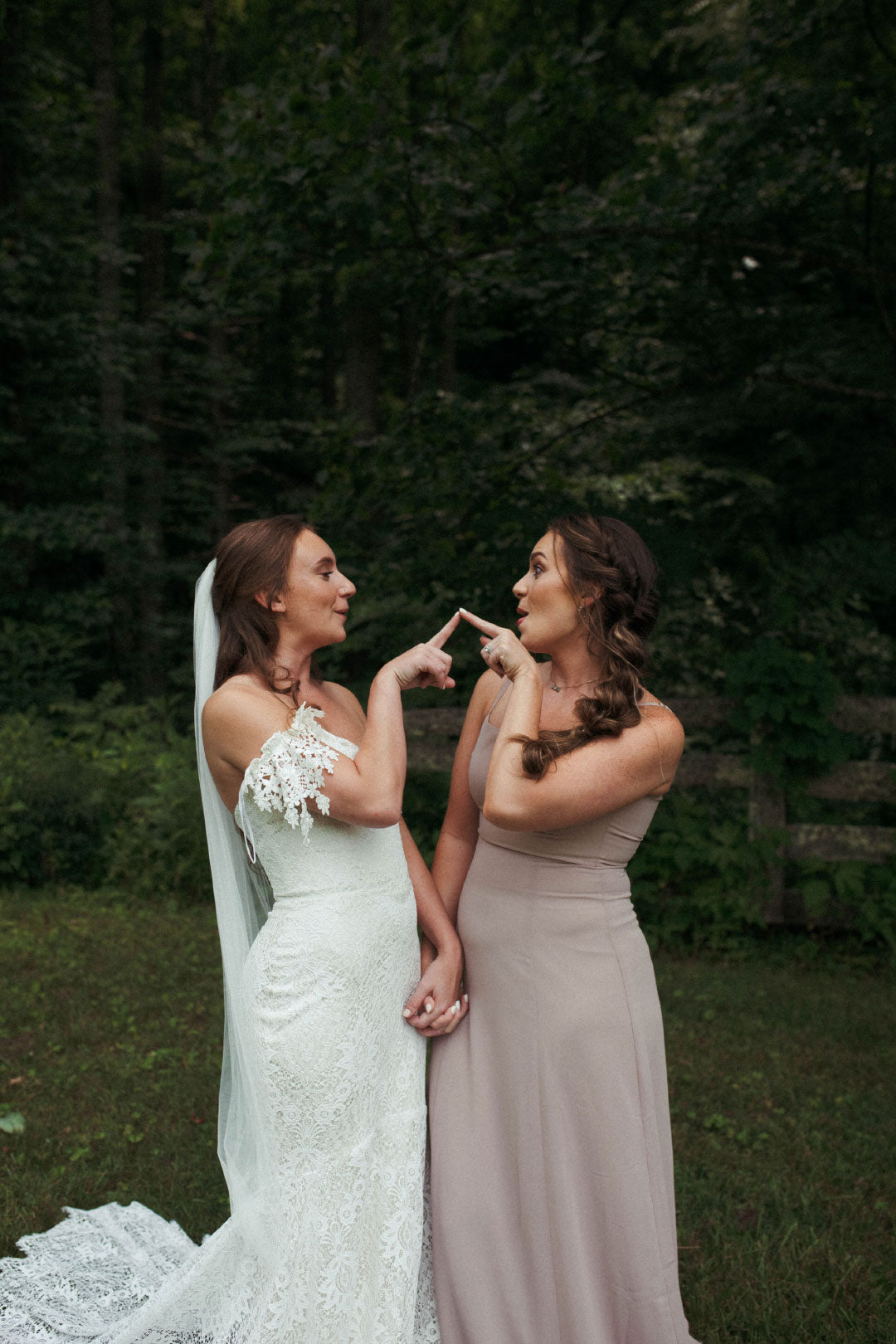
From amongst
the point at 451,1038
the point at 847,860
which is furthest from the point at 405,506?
the point at 451,1038

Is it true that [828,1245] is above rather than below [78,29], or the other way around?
→ below

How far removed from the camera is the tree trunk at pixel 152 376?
11672 mm

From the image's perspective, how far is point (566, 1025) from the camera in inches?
91.5

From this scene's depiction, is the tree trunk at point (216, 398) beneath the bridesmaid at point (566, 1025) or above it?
above

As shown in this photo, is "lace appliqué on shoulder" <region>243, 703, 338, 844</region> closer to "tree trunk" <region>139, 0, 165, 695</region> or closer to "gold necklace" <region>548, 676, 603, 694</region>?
"gold necklace" <region>548, 676, 603, 694</region>

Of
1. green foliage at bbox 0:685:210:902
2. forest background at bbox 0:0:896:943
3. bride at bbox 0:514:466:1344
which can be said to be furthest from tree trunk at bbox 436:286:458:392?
green foliage at bbox 0:685:210:902

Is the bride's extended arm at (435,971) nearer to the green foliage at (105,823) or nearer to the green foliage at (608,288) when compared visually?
the green foliage at (608,288)

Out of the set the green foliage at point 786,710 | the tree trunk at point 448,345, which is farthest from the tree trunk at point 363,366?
the green foliage at point 786,710

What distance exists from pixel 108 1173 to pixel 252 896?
5.59ft

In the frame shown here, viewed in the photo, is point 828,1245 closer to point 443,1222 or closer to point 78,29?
point 443,1222

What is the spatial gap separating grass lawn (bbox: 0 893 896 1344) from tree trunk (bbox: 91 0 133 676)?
5.90 meters

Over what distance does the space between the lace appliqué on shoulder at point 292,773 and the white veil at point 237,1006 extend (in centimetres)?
31

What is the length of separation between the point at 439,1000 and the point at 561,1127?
400 millimetres

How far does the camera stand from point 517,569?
18.5ft
